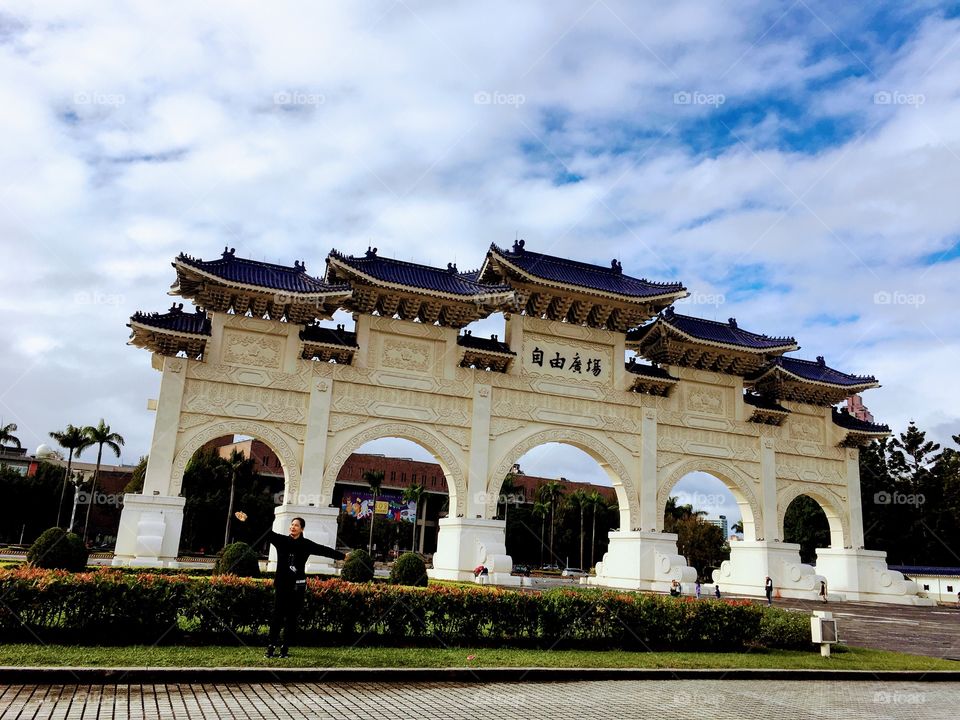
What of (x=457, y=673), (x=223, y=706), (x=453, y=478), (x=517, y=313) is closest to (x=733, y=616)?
(x=457, y=673)

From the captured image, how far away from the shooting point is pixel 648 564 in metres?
21.5

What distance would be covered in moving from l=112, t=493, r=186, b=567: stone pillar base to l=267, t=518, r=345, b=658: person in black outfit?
418 inches

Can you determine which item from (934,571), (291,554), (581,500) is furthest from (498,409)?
(581,500)

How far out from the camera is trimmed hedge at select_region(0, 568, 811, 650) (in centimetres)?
736

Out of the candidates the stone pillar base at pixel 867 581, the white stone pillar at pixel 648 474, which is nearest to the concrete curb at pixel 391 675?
the white stone pillar at pixel 648 474

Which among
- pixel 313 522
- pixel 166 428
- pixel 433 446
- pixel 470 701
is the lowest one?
pixel 470 701

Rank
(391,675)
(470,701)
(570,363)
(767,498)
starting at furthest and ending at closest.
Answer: (767,498), (570,363), (391,675), (470,701)

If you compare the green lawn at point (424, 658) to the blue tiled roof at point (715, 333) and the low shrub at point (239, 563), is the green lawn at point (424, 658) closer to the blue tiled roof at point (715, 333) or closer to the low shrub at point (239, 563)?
the low shrub at point (239, 563)

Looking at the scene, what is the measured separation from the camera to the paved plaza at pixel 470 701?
525cm

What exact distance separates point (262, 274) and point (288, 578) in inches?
528

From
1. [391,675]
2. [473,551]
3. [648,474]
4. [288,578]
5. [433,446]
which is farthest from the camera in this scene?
[648,474]

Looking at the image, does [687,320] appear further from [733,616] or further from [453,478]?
[733,616]

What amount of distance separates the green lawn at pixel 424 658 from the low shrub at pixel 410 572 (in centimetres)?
519

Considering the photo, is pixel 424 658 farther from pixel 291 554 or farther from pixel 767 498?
pixel 767 498
